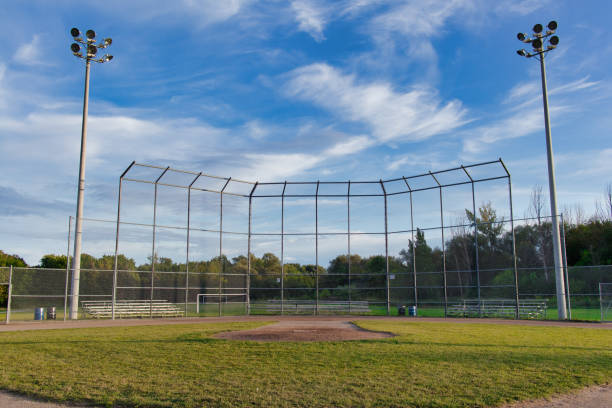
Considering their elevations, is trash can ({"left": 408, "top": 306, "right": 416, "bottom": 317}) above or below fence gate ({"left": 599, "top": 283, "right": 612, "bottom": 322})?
below

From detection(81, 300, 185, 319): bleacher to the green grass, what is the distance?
9.62 meters

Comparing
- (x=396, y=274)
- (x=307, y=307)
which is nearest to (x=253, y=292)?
(x=307, y=307)

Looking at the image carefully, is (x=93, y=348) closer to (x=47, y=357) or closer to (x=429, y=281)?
(x=47, y=357)

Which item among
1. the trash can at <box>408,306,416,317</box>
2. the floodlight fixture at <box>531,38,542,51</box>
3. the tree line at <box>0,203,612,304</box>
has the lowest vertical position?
the trash can at <box>408,306,416,317</box>

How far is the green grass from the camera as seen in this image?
607 centimetres

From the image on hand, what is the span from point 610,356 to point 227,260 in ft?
63.7

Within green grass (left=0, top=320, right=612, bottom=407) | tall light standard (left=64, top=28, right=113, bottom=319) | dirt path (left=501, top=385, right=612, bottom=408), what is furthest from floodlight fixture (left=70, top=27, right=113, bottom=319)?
dirt path (left=501, top=385, right=612, bottom=408)

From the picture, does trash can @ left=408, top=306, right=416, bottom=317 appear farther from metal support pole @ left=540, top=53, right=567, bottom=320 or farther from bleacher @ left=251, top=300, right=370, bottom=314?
metal support pole @ left=540, top=53, right=567, bottom=320

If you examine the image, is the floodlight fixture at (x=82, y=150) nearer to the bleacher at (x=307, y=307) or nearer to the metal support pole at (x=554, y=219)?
the bleacher at (x=307, y=307)

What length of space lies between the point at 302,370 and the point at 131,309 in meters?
16.7

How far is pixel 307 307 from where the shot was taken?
83.8 feet

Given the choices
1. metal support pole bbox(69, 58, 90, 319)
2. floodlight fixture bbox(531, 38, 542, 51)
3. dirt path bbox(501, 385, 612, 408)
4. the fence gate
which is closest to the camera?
dirt path bbox(501, 385, 612, 408)

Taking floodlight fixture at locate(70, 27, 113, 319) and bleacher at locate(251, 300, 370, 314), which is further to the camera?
bleacher at locate(251, 300, 370, 314)

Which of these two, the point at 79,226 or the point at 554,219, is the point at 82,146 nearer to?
the point at 79,226
